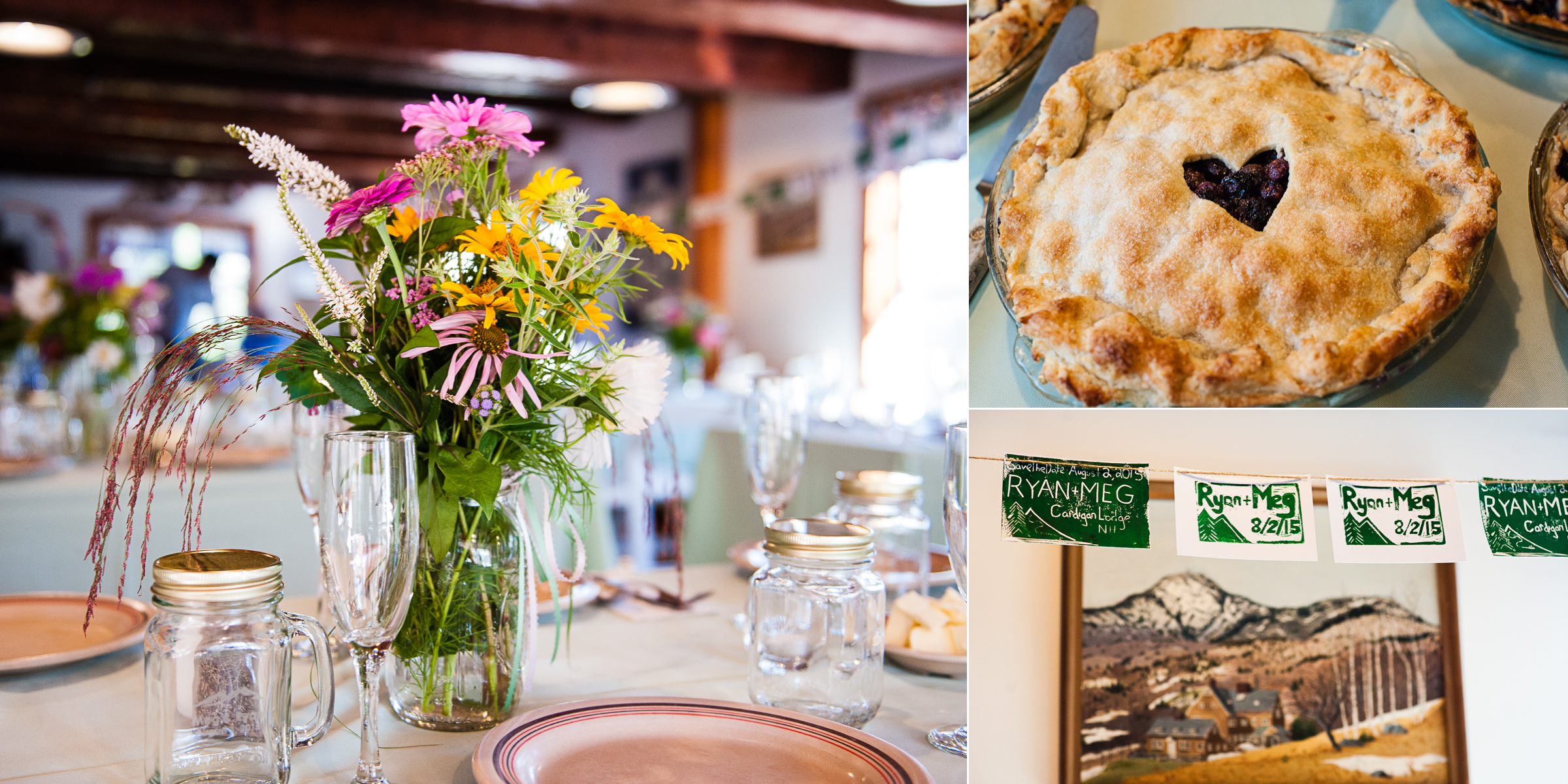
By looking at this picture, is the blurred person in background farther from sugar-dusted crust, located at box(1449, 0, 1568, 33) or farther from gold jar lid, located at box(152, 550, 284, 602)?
sugar-dusted crust, located at box(1449, 0, 1568, 33)

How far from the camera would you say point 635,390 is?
33.8 inches

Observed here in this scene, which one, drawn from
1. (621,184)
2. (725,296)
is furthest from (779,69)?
(621,184)

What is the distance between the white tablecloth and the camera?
2.35 ft

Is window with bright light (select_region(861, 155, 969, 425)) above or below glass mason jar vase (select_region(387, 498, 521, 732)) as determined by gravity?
above

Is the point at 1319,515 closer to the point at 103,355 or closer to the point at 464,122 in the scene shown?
the point at 464,122

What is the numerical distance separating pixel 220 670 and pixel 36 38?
424cm

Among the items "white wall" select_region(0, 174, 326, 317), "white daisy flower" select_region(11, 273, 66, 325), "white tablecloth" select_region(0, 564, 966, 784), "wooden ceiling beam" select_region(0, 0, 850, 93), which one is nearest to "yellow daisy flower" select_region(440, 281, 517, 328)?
"white tablecloth" select_region(0, 564, 966, 784)

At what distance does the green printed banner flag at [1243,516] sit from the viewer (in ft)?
2.16

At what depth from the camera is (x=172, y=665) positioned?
0.65 m

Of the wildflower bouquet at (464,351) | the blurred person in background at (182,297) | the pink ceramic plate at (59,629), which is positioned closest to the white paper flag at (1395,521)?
the wildflower bouquet at (464,351)

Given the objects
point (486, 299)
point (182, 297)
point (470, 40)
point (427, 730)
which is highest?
point (470, 40)

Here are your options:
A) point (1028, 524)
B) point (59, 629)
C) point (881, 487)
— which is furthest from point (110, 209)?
point (1028, 524)

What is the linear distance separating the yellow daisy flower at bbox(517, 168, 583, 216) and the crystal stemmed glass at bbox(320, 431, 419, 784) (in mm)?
205

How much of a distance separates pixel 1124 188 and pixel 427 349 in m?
0.51
